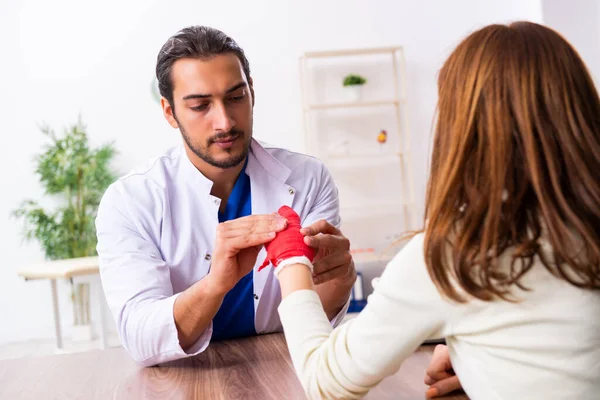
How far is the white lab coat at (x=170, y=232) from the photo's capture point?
61.9 inches

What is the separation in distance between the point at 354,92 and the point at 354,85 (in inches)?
2.5

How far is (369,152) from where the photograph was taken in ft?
19.5

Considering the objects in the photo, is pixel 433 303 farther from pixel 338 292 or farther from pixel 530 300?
pixel 338 292

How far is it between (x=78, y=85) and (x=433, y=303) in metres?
5.19

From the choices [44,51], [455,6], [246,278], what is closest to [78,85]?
[44,51]

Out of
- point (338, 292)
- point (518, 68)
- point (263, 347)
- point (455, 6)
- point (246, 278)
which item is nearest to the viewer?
point (518, 68)

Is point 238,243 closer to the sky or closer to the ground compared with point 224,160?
closer to the ground

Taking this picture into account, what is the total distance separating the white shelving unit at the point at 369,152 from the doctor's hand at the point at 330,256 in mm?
4144

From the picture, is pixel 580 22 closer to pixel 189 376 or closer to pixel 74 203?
pixel 74 203

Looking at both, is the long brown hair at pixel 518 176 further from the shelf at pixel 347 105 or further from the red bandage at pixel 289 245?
the shelf at pixel 347 105

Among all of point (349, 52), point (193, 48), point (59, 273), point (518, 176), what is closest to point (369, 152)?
point (349, 52)

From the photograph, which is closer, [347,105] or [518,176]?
[518,176]

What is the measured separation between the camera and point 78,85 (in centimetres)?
565

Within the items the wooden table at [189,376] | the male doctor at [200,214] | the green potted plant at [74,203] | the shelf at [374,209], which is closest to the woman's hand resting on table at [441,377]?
the wooden table at [189,376]
